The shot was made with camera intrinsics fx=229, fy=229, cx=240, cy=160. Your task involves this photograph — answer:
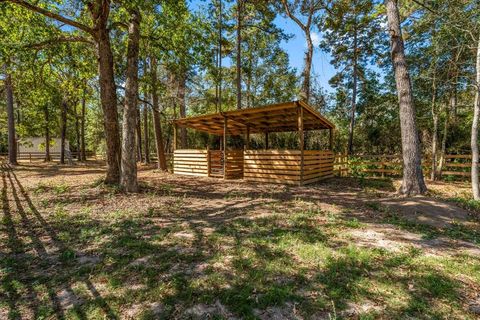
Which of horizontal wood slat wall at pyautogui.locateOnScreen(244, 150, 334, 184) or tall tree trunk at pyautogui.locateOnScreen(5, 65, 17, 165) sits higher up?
tall tree trunk at pyautogui.locateOnScreen(5, 65, 17, 165)

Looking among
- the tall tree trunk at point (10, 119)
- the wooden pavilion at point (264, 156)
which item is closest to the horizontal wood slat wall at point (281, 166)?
the wooden pavilion at point (264, 156)

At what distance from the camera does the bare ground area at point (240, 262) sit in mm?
1940

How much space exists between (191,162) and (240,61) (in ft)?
21.4

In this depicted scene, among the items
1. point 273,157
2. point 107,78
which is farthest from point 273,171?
point 107,78

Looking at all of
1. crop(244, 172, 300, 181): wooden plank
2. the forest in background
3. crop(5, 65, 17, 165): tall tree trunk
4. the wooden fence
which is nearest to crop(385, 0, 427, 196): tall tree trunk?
the forest in background

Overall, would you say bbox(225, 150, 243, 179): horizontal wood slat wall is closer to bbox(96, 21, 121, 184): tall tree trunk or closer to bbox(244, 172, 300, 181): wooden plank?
bbox(244, 172, 300, 181): wooden plank

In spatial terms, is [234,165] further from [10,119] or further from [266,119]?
[10,119]

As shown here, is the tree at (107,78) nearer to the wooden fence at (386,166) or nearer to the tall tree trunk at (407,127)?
the tall tree trunk at (407,127)

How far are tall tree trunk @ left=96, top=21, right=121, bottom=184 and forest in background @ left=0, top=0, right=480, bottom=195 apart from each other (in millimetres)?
29

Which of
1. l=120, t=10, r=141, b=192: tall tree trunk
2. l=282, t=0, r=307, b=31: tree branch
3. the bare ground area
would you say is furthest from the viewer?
l=282, t=0, r=307, b=31: tree branch

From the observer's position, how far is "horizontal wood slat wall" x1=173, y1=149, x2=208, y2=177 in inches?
437

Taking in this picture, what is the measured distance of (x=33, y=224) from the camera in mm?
4074

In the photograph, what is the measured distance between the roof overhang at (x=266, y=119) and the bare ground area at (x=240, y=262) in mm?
4528

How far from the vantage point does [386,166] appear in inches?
464
